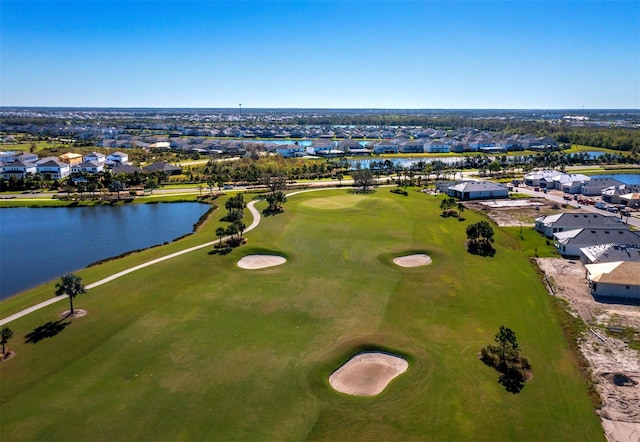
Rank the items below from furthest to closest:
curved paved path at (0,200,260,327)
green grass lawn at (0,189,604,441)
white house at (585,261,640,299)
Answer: white house at (585,261,640,299) → curved paved path at (0,200,260,327) → green grass lawn at (0,189,604,441)

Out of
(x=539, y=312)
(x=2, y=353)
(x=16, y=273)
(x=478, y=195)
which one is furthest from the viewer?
(x=478, y=195)

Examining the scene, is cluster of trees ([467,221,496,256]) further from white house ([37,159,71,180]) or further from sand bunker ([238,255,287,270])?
white house ([37,159,71,180])

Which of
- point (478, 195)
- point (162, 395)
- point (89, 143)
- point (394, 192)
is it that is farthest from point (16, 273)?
point (89, 143)

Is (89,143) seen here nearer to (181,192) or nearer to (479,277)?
(181,192)

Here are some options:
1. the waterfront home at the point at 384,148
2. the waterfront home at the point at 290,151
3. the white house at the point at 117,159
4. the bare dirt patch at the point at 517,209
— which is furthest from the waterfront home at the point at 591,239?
the white house at the point at 117,159

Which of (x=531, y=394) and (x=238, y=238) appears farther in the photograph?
(x=238, y=238)

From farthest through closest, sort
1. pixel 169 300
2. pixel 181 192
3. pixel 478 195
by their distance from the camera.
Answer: pixel 181 192
pixel 478 195
pixel 169 300

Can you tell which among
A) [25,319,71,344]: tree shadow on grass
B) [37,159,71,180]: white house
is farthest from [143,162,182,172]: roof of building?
[25,319,71,344]: tree shadow on grass
